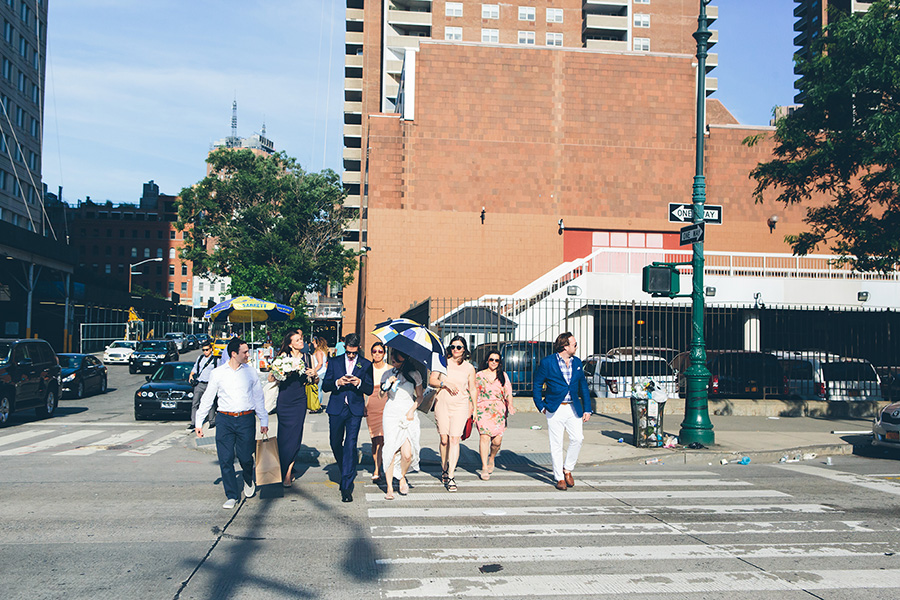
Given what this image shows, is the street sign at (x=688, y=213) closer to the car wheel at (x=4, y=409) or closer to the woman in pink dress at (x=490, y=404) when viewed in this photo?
the woman in pink dress at (x=490, y=404)

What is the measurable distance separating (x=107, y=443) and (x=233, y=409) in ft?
22.3

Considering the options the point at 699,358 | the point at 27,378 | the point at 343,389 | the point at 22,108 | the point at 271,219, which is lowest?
the point at 27,378

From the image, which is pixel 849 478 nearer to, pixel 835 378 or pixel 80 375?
pixel 835 378

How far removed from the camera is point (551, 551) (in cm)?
663

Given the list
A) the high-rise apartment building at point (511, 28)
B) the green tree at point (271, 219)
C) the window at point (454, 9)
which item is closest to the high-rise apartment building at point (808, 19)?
the high-rise apartment building at point (511, 28)

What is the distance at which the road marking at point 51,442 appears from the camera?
1240cm

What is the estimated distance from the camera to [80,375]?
23953 millimetres

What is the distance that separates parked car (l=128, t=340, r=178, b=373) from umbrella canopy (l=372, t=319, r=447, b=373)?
3104cm

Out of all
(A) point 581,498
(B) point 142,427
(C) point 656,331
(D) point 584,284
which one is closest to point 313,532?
(A) point 581,498

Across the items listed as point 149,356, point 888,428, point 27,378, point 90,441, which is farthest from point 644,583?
point 149,356

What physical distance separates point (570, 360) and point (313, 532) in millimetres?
3964

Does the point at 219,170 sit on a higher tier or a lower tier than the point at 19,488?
higher

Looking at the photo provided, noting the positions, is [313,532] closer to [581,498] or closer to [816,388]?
[581,498]

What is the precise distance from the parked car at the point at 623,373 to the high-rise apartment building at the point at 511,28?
135ft
